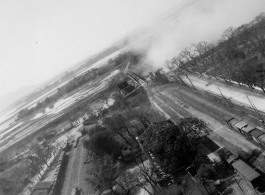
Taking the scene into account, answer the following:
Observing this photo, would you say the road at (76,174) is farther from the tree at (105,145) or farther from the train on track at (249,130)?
the train on track at (249,130)

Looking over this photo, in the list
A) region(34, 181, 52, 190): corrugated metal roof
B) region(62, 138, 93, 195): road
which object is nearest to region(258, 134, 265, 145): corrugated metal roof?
region(62, 138, 93, 195): road

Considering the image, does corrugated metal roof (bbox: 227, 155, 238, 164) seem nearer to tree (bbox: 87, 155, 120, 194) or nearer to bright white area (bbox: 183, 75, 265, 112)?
bright white area (bbox: 183, 75, 265, 112)

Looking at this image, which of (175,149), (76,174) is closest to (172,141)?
(175,149)

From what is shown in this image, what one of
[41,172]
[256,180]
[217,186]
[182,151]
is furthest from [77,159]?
[256,180]

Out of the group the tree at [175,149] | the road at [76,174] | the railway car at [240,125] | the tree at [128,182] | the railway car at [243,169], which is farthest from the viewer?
the road at [76,174]

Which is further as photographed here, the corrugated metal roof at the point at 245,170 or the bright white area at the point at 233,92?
the bright white area at the point at 233,92

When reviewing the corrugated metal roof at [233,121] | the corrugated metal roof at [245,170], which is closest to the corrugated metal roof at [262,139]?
the corrugated metal roof at [245,170]
